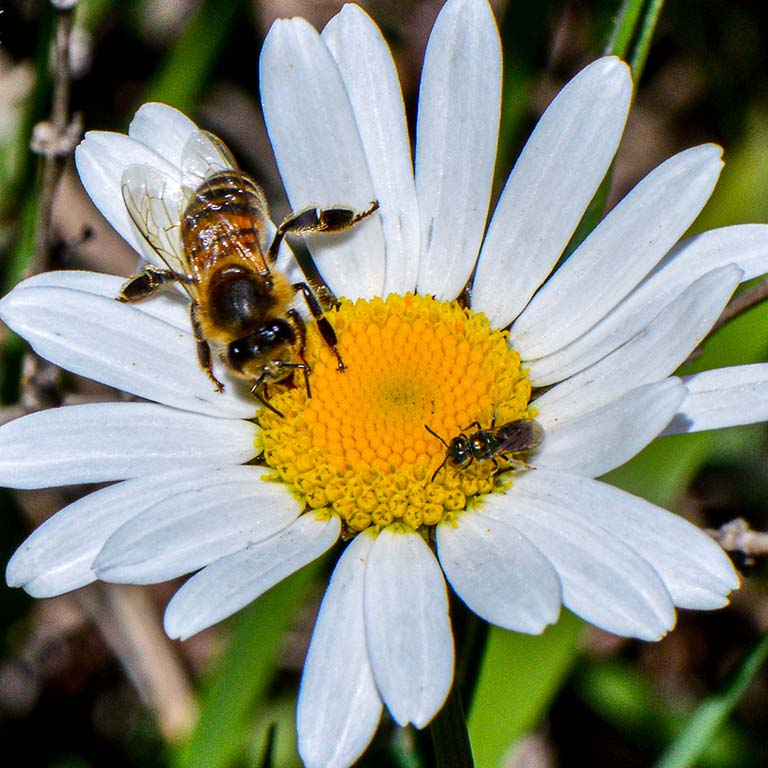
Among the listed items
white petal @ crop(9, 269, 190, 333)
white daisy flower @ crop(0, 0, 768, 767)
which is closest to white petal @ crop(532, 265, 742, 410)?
white daisy flower @ crop(0, 0, 768, 767)

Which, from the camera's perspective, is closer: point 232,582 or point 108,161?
point 232,582

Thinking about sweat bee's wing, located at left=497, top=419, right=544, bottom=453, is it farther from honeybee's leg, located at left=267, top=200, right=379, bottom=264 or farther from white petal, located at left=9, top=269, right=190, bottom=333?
white petal, located at left=9, top=269, right=190, bottom=333

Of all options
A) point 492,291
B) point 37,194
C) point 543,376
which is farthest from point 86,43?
point 543,376

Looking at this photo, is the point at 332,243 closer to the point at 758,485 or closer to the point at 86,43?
the point at 86,43

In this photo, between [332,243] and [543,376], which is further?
[332,243]

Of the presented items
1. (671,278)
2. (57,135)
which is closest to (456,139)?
(671,278)

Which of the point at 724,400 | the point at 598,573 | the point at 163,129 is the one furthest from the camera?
the point at 163,129

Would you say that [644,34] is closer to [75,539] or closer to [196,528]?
[196,528]
